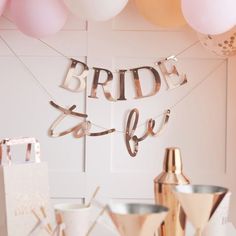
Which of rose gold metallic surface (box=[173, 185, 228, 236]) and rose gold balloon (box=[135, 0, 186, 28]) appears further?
rose gold balloon (box=[135, 0, 186, 28])

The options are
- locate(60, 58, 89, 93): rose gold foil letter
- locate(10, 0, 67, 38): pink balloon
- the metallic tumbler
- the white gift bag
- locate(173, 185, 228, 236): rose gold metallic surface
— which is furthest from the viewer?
locate(60, 58, 89, 93): rose gold foil letter

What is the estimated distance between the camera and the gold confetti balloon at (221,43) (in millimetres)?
2123

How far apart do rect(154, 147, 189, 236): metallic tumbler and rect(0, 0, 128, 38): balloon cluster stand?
76 centimetres

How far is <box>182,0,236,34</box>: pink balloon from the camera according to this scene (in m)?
1.89

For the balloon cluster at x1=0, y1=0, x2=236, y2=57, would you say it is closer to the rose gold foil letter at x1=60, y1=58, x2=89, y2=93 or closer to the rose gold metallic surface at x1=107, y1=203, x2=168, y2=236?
the rose gold foil letter at x1=60, y1=58, x2=89, y2=93

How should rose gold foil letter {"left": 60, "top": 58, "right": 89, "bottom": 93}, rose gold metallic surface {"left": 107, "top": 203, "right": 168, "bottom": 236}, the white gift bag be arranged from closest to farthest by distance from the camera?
rose gold metallic surface {"left": 107, "top": 203, "right": 168, "bottom": 236}
the white gift bag
rose gold foil letter {"left": 60, "top": 58, "right": 89, "bottom": 93}

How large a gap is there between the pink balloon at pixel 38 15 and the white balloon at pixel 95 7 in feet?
0.39

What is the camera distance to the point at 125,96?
96.3 inches

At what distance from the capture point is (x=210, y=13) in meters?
1.89

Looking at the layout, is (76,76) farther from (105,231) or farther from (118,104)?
(105,231)

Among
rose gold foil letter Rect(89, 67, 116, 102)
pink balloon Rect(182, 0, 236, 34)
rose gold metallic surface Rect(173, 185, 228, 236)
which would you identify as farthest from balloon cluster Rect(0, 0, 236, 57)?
rose gold metallic surface Rect(173, 185, 228, 236)

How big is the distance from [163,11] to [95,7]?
29 cm

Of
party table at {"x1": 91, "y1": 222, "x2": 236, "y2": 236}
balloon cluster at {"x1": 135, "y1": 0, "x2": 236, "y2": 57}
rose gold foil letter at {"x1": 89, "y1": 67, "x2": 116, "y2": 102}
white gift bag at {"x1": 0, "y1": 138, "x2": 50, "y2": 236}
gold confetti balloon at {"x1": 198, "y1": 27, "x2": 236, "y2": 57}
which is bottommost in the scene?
party table at {"x1": 91, "y1": 222, "x2": 236, "y2": 236}

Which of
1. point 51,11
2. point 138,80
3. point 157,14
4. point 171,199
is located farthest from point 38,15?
point 171,199
